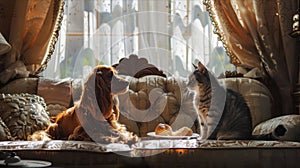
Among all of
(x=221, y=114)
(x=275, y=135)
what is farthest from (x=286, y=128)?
(x=221, y=114)

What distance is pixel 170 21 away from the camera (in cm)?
328

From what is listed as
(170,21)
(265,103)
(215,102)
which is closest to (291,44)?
(265,103)

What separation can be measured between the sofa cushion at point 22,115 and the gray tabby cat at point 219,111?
37.0 inches

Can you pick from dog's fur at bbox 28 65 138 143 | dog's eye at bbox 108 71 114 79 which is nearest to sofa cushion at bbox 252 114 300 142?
dog's fur at bbox 28 65 138 143

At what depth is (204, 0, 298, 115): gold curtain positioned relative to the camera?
3016 mm

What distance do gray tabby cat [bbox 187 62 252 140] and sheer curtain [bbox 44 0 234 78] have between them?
Answer: 39.6 inches

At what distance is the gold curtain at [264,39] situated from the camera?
302 cm

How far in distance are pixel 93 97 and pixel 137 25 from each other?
128 centimetres

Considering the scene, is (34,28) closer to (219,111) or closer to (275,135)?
(219,111)

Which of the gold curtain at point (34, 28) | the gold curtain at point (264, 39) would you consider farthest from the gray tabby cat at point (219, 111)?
the gold curtain at point (34, 28)

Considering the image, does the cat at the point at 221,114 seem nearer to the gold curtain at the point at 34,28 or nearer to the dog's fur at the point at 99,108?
the dog's fur at the point at 99,108

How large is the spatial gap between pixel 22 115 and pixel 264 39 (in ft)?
6.02

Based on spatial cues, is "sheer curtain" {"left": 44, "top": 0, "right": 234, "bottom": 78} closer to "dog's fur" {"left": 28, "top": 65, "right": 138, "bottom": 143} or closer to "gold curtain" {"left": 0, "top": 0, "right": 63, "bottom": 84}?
"gold curtain" {"left": 0, "top": 0, "right": 63, "bottom": 84}

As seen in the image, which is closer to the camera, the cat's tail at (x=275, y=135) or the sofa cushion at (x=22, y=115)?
the cat's tail at (x=275, y=135)
